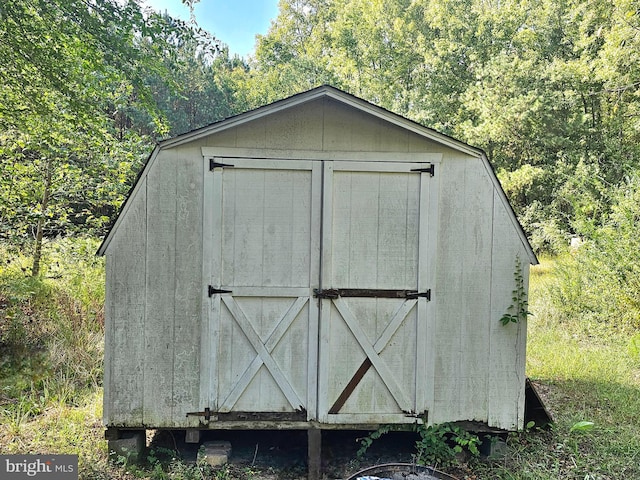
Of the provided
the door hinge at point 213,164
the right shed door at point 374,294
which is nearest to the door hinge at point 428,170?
the right shed door at point 374,294

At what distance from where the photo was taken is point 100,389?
5.12m

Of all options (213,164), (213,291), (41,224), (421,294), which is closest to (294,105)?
Result: (213,164)

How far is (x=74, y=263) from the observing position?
732 centimetres

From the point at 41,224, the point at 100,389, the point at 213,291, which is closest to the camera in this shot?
the point at 213,291

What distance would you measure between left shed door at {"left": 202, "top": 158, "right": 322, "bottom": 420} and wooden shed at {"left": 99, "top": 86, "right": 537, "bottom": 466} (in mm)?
12

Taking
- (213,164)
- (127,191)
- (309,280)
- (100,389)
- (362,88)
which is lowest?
(100,389)

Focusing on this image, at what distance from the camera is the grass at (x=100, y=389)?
3672mm

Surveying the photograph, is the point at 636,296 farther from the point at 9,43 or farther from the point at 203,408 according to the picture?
the point at 9,43

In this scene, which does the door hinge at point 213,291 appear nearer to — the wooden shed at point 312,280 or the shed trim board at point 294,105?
the wooden shed at point 312,280

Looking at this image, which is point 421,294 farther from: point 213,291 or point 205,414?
point 205,414

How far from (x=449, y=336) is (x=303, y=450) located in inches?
70.9

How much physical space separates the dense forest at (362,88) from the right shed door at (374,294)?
367cm

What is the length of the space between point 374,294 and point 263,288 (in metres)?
0.94

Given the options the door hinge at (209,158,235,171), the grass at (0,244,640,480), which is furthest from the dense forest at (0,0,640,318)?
the door hinge at (209,158,235,171)
